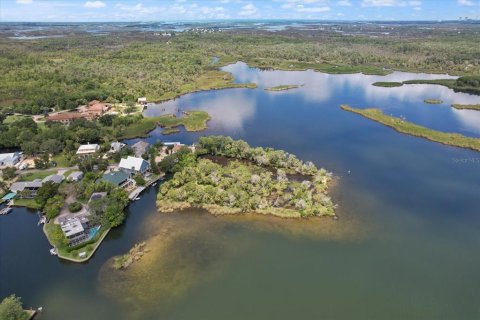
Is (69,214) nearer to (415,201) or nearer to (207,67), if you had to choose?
(415,201)

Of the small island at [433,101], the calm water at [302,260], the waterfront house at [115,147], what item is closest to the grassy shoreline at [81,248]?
the calm water at [302,260]

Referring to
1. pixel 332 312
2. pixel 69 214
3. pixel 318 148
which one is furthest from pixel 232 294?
pixel 318 148

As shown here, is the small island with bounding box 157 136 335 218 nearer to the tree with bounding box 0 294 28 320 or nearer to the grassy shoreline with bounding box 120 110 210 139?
the grassy shoreline with bounding box 120 110 210 139

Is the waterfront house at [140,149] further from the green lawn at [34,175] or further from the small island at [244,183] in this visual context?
the green lawn at [34,175]

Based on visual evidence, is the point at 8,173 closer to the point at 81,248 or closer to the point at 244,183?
the point at 81,248

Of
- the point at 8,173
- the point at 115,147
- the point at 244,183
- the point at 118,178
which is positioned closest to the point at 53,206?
the point at 118,178

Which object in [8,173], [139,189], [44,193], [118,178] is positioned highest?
[44,193]

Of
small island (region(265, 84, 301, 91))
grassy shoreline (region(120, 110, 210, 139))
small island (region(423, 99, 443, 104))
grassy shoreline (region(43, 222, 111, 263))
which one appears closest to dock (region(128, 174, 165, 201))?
grassy shoreline (region(43, 222, 111, 263))
